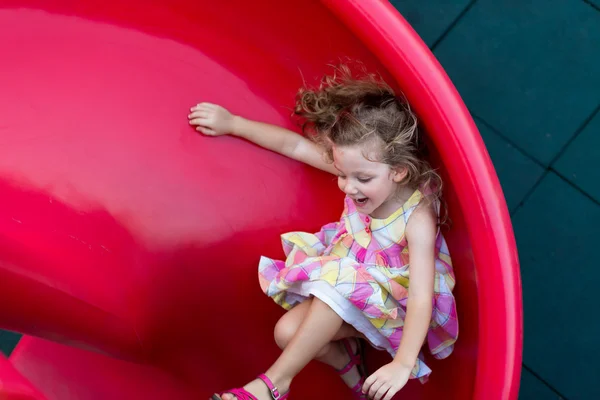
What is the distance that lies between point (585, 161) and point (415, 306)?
0.66 meters

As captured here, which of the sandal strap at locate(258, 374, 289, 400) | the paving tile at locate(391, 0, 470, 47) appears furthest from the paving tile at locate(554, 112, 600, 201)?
the sandal strap at locate(258, 374, 289, 400)

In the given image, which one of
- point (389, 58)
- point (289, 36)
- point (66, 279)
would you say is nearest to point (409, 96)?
point (389, 58)

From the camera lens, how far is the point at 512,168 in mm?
1441

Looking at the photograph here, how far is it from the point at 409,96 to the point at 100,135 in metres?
0.48

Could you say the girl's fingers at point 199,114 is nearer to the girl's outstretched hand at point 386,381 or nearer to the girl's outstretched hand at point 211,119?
the girl's outstretched hand at point 211,119

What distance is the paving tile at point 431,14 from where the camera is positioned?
4.92ft

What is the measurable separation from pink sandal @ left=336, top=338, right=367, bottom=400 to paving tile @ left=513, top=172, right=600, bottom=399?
40 cm

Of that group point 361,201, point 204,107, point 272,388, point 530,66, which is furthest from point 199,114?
point 530,66

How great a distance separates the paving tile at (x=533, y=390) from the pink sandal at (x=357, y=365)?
386mm

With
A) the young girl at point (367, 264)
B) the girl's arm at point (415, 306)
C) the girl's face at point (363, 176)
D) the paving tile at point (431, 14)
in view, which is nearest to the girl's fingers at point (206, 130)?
the young girl at point (367, 264)

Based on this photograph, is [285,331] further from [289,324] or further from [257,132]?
[257,132]

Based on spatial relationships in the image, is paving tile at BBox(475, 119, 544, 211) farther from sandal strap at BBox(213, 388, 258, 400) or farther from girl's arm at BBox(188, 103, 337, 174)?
sandal strap at BBox(213, 388, 258, 400)

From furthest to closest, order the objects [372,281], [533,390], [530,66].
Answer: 1. [530,66]
2. [533,390]
3. [372,281]

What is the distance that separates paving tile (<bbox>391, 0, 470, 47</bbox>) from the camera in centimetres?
150
